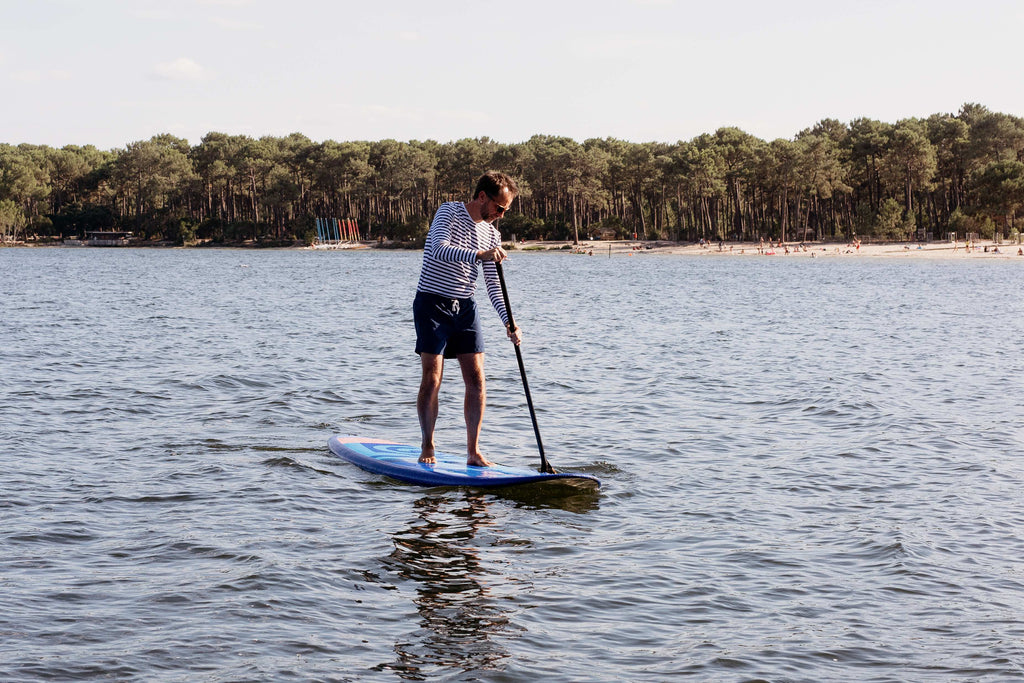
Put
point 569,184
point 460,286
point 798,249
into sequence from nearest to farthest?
1. point 460,286
2. point 798,249
3. point 569,184

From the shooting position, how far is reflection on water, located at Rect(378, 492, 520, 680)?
636cm

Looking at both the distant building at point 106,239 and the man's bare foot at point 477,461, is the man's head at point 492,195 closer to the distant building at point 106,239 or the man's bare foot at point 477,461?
the man's bare foot at point 477,461

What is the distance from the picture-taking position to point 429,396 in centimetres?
1008

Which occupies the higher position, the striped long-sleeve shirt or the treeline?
the treeline

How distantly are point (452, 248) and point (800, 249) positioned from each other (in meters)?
109

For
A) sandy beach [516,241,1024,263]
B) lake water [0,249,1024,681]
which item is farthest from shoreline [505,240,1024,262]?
lake water [0,249,1024,681]

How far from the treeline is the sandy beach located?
3.57 meters

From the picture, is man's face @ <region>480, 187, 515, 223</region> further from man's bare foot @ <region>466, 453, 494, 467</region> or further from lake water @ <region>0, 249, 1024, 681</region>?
lake water @ <region>0, 249, 1024, 681</region>

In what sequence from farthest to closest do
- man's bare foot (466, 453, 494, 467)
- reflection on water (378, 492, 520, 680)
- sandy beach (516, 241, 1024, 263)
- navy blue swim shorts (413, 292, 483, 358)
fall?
sandy beach (516, 241, 1024, 263) < man's bare foot (466, 453, 494, 467) < navy blue swim shorts (413, 292, 483, 358) < reflection on water (378, 492, 520, 680)

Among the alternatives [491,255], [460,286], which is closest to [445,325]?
[460,286]

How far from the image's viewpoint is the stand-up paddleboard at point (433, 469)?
393 inches

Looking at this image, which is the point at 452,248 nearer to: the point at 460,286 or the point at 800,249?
the point at 460,286

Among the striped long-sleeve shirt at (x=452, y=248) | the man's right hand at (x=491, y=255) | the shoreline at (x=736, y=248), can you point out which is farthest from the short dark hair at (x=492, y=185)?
the shoreline at (x=736, y=248)

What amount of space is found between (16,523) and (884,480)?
8.73 metres
